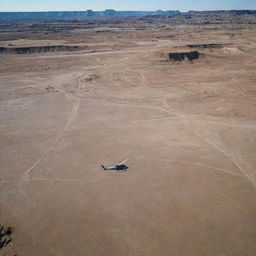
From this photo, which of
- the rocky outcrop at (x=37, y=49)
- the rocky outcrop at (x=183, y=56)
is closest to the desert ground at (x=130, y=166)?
the rocky outcrop at (x=183, y=56)

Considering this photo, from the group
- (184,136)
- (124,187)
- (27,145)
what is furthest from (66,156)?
(184,136)

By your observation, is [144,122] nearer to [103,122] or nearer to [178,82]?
[103,122]

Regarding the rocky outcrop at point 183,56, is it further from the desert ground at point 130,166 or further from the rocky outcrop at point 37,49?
the rocky outcrop at point 37,49

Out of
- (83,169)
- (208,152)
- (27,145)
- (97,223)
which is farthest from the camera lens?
(27,145)

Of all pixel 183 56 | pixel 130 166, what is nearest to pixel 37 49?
pixel 183 56

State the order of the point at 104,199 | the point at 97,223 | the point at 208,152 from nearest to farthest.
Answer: the point at 97,223 → the point at 104,199 → the point at 208,152

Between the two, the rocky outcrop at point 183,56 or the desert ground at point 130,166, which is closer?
the desert ground at point 130,166

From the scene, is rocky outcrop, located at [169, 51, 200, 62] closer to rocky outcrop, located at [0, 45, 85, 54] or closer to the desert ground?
the desert ground
